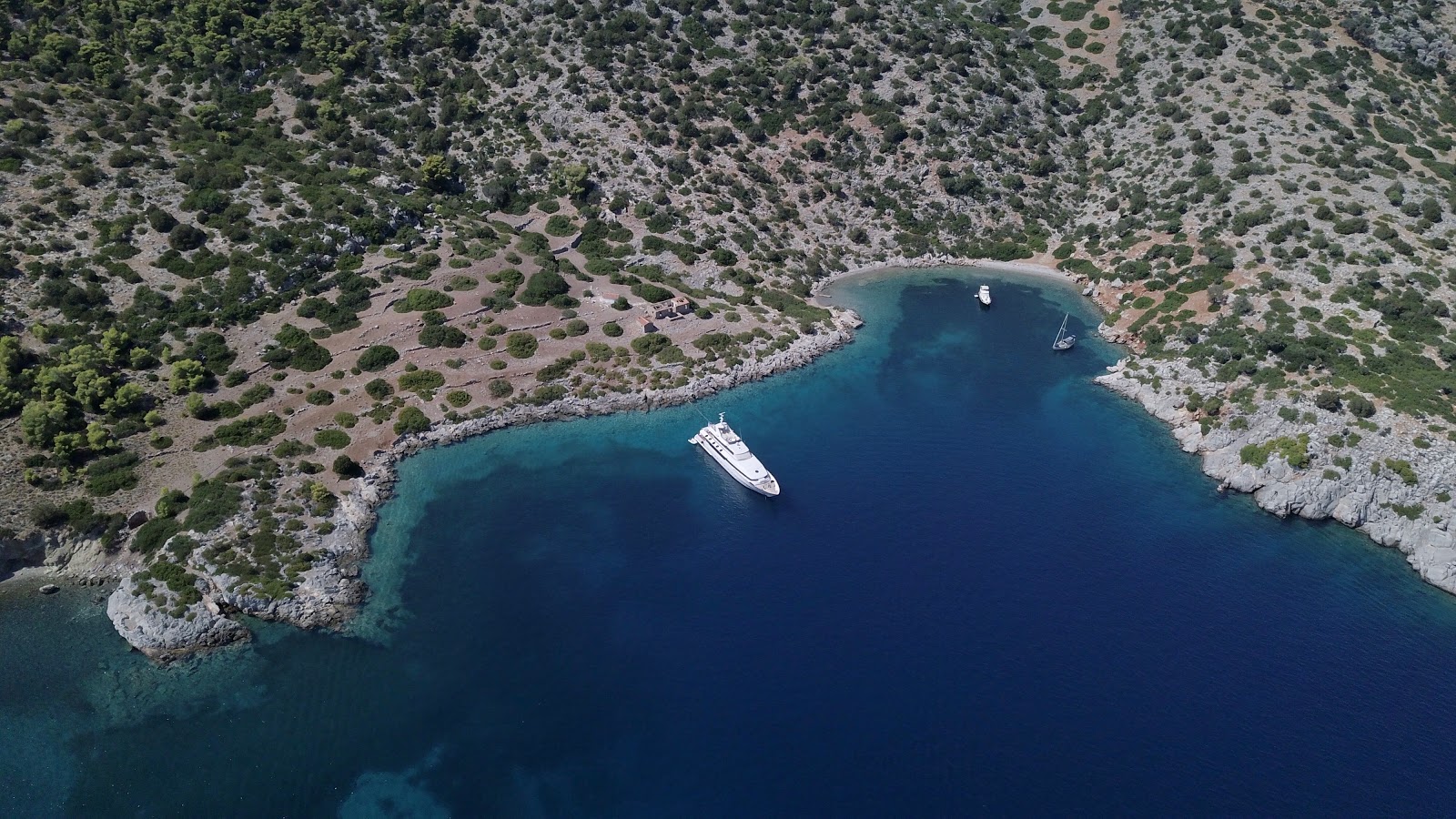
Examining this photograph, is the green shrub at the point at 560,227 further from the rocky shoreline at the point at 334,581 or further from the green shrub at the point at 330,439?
the green shrub at the point at 330,439

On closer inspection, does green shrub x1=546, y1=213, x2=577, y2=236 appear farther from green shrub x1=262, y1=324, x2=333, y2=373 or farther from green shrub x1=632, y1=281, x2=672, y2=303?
green shrub x1=262, y1=324, x2=333, y2=373

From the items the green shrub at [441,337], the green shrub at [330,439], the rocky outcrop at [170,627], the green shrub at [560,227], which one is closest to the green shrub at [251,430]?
the green shrub at [330,439]

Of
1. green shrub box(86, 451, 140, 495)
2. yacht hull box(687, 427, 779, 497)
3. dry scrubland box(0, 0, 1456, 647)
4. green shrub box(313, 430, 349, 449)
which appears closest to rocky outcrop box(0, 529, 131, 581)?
dry scrubland box(0, 0, 1456, 647)

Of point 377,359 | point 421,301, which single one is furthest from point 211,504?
point 421,301

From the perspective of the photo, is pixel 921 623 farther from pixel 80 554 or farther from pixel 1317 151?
pixel 1317 151

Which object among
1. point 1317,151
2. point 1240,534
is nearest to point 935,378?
point 1240,534

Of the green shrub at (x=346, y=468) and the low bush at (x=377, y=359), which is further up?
the low bush at (x=377, y=359)
